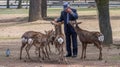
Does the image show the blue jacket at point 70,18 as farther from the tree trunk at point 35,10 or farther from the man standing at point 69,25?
the tree trunk at point 35,10

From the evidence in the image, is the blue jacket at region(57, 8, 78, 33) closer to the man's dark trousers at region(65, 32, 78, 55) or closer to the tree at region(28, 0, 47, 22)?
the man's dark trousers at region(65, 32, 78, 55)

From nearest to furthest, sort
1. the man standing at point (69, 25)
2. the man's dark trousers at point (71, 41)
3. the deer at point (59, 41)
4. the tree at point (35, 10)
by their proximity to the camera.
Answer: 1. the deer at point (59, 41)
2. the man standing at point (69, 25)
3. the man's dark trousers at point (71, 41)
4. the tree at point (35, 10)

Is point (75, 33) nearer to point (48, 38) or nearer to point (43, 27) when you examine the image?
point (48, 38)

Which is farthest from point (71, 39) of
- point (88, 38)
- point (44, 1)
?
point (44, 1)

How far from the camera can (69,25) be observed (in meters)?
14.6

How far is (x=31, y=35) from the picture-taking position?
44.2 ft

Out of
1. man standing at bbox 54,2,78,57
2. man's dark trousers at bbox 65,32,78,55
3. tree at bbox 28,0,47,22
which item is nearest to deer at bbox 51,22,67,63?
man standing at bbox 54,2,78,57

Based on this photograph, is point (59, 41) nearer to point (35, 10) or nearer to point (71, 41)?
point (71, 41)

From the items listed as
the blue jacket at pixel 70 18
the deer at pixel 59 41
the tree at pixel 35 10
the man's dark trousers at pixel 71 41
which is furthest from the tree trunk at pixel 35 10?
the deer at pixel 59 41

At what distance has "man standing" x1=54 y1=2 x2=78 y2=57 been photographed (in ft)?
47.1

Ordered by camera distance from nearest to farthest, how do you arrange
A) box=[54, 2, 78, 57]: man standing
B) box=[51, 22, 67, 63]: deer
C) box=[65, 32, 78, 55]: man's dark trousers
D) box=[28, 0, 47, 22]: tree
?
box=[51, 22, 67, 63]: deer < box=[54, 2, 78, 57]: man standing < box=[65, 32, 78, 55]: man's dark trousers < box=[28, 0, 47, 22]: tree

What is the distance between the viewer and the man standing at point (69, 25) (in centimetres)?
1435

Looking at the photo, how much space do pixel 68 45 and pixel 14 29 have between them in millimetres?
15842

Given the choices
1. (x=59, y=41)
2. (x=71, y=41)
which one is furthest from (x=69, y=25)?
(x=59, y=41)
